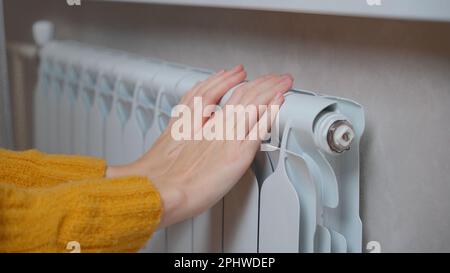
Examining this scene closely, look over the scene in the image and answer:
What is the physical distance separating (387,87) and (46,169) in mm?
362

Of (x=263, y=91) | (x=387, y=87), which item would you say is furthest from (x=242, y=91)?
(x=387, y=87)

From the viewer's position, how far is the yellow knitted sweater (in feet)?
1.79

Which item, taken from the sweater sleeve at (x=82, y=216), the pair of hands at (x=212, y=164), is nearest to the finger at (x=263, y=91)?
the pair of hands at (x=212, y=164)

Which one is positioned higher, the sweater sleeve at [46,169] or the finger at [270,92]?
the finger at [270,92]

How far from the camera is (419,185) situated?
2.10ft

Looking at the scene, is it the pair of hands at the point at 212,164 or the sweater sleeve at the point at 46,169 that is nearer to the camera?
the pair of hands at the point at 212,164

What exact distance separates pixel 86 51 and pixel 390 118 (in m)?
0.48

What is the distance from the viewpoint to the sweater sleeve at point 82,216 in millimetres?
547

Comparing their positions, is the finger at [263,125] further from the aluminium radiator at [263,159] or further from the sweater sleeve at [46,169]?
the sweater sleeve at [46,169]

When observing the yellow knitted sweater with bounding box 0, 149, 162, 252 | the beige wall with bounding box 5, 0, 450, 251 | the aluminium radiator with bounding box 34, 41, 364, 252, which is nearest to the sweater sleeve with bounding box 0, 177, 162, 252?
the yellow knitted sweater with bounding box 0, 149, 162, 252

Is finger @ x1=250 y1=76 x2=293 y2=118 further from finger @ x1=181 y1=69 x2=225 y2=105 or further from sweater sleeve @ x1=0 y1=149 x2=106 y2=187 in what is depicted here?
sweater sleeve @ x1=0 y1=149 x2=106 y2=187

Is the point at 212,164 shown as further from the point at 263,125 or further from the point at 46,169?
the point at 46,169
